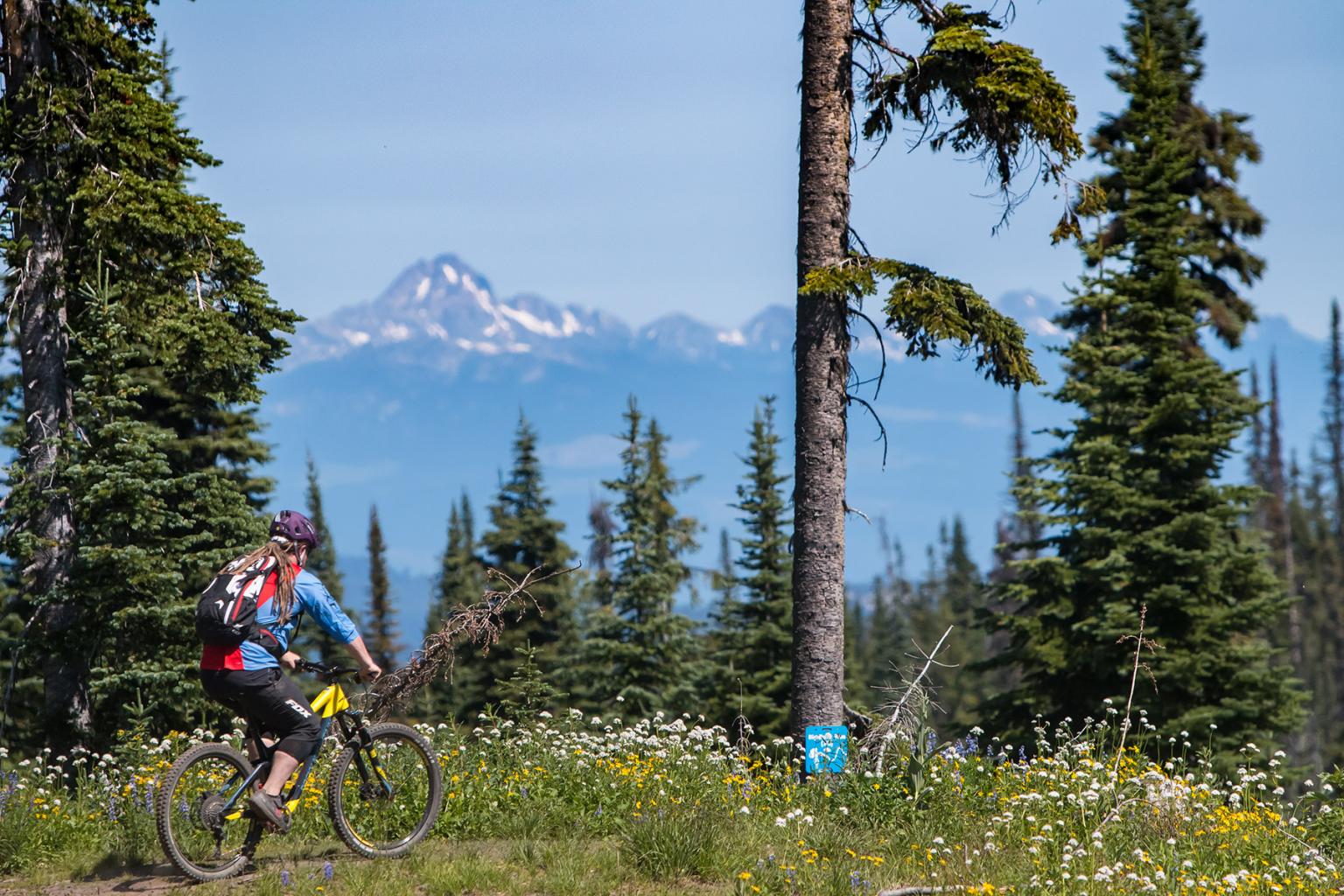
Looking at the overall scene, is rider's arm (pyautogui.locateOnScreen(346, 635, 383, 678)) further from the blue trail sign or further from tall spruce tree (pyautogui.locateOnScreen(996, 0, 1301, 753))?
tall spruce tree (pyautogui.locateOnScreen(996, 0, 1301, 753))

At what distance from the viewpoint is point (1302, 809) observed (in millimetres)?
9141

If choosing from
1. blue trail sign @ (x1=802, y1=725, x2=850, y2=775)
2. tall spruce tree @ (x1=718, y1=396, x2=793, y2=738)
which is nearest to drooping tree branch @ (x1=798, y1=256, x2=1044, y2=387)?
blue trail sign @ (x1=802, y1=725, x2=850, y2=775)

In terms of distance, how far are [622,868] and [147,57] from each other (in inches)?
569

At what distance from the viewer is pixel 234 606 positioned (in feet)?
24.0

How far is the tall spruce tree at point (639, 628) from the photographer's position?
38094 millimetres

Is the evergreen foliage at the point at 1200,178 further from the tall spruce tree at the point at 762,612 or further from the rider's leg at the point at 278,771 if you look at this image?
the rider's leg at the point at 278,771

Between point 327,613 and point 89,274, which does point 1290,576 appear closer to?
point 89,274

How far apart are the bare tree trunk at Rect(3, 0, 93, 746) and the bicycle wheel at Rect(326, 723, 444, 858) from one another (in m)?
9.86

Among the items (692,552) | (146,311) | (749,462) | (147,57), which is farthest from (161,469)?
(692,552)

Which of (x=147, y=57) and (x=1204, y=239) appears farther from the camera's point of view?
(x=1204, y=239)

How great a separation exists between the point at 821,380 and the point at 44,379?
11372 mm

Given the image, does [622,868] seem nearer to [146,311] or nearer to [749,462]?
[146,311]

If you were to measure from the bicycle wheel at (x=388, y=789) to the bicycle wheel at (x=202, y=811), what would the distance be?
66cm

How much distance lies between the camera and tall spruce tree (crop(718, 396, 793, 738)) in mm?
34094
